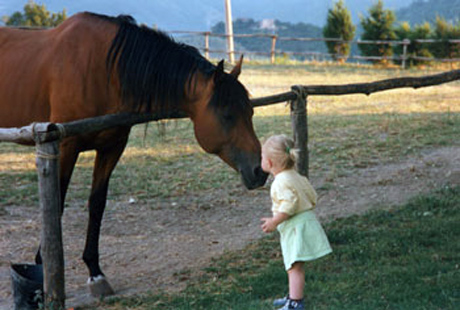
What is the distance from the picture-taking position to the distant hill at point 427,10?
4704 cm

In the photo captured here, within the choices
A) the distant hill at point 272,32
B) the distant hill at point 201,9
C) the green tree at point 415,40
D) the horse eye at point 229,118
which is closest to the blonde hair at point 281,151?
the horse eye at point 229,118

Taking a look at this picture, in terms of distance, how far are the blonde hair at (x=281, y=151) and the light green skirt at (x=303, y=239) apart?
0.30 meters

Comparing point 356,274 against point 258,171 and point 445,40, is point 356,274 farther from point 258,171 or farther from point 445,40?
point 445,40

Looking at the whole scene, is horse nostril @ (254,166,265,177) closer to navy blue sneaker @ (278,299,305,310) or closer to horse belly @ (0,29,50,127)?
navy blue sneaker @ (278,299,305,310)

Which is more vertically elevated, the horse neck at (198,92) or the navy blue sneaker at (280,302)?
the horse neck at (198,92)

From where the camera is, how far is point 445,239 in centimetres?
459

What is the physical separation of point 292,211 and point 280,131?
22.6 ft

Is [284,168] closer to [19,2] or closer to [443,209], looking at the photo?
[443,209]

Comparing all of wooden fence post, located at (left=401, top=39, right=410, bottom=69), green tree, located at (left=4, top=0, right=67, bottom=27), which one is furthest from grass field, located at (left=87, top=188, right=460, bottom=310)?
green tree, located at (left=4, top=0, right=67, bottom=27)

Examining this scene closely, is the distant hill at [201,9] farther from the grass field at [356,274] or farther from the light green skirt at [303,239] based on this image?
the light green skirt at [303,239]

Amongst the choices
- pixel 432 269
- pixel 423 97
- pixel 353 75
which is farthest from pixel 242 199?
pixel 353 75

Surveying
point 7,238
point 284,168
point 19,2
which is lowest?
point 7,238

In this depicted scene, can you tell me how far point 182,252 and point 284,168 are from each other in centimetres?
215

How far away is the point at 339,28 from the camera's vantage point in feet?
83.7
